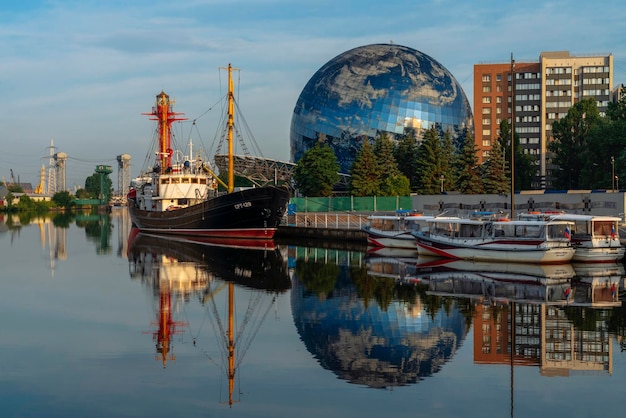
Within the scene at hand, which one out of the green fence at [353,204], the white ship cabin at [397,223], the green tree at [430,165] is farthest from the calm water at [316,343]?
the green tree at [430,165]

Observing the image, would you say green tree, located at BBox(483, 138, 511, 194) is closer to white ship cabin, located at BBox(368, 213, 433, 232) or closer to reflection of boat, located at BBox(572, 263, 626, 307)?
white ship cabin, located at BBox(368, 213, 433, 232)

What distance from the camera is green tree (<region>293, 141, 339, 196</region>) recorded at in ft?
287

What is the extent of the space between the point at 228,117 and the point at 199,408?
5624 cm

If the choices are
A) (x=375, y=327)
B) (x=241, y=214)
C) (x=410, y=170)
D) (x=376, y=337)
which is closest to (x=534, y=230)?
(x=375, y=327)

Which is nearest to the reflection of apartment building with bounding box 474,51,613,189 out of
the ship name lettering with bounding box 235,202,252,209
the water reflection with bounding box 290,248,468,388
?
the ship name lettering with bounding box 235,202,252,209

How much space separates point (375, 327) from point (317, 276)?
1435 centimetres

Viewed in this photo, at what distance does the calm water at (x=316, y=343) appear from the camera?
53.7 feet

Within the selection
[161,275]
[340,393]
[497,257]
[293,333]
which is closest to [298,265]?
[161,275]

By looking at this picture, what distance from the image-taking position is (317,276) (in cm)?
3866

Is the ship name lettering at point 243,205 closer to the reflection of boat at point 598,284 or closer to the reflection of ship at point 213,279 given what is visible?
the reflection of ship at point 213,279

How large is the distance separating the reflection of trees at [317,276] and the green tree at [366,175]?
35714 millimetres

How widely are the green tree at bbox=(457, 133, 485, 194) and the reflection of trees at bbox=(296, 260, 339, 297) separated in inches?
1456

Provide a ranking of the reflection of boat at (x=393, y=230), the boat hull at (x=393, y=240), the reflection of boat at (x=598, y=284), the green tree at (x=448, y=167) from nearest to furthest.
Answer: the reflection of boat at (x=598, y=284), the boat hull at (x=393, y=240), the reflection of boat at (x=393, y=230), the green tree at (x=448, y=167)

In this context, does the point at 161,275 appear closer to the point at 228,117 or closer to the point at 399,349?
the point at 399,349
